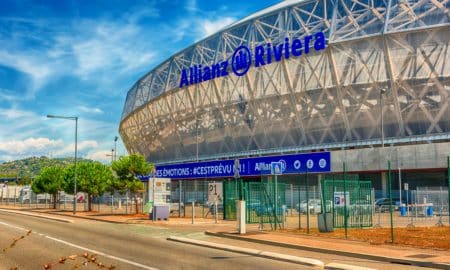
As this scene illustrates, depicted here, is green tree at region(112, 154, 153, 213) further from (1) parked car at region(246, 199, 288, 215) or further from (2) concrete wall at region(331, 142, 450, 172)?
(2) concrete wall at region(331, 142, 450, 172)

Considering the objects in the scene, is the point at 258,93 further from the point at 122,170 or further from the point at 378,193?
the point at 122,170

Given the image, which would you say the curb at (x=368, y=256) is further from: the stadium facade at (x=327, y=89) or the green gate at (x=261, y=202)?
the stadium facade at (x=327, y=89)

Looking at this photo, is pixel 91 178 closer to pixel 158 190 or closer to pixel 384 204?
pixel 158 190

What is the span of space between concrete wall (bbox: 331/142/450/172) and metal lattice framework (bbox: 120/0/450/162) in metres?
2.58

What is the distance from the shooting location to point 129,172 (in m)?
44.1

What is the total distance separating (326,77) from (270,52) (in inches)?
284

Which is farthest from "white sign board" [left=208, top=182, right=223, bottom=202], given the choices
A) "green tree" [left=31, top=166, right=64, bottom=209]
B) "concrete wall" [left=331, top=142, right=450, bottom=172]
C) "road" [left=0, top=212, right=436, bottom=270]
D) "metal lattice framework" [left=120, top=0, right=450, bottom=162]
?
"green tree" [left=31, top=166, right=64, bottom=209]

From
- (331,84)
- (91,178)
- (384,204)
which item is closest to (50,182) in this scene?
(91,178)

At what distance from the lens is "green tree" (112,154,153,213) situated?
4356 cm

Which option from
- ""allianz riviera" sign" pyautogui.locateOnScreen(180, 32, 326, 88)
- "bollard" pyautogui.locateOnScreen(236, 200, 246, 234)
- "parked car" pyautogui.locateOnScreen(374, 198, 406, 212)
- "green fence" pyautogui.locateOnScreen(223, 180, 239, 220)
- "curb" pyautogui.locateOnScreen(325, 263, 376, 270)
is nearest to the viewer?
"curb" pyautogui.locateOnScreen(325, 263, 376, 270)

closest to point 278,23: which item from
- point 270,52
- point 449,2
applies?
point 270,52

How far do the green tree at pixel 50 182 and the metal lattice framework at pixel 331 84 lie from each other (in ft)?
64.8

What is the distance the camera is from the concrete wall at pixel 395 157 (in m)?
51.0

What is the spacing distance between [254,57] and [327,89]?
1027 centimetres
